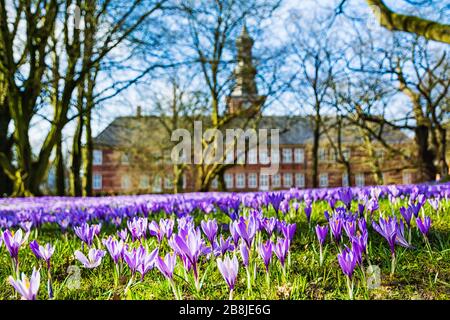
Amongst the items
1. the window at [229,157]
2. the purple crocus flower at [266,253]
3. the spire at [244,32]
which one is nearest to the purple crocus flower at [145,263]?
the purple crocus flower at [266,253]

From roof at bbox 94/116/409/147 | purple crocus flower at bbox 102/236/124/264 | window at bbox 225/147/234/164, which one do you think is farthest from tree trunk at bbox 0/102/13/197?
purple crocus flower at bbox 102/236/124/264

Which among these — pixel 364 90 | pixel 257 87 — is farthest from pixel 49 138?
pixel 364 90

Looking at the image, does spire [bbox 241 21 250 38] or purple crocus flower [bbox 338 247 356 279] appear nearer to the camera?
purple crocus flower [bbox 338 247 356 279]

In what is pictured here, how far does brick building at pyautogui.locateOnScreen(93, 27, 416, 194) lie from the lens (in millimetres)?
22234

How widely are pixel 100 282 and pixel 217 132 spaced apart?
1991 cm

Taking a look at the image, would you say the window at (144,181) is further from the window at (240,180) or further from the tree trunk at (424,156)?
the tree trunk at (424,156)

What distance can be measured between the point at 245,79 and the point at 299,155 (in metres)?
45.1

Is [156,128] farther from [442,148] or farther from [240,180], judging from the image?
[240,180]

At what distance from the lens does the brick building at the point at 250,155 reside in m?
22.2

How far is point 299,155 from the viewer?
6481 cm

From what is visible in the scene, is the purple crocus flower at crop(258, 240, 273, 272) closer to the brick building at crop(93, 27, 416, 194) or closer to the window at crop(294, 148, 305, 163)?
the brick building at crop(93, 27, 416, 194)

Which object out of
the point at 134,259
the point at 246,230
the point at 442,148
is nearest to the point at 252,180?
the point at 442,148

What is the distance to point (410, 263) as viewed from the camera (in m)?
1.95
